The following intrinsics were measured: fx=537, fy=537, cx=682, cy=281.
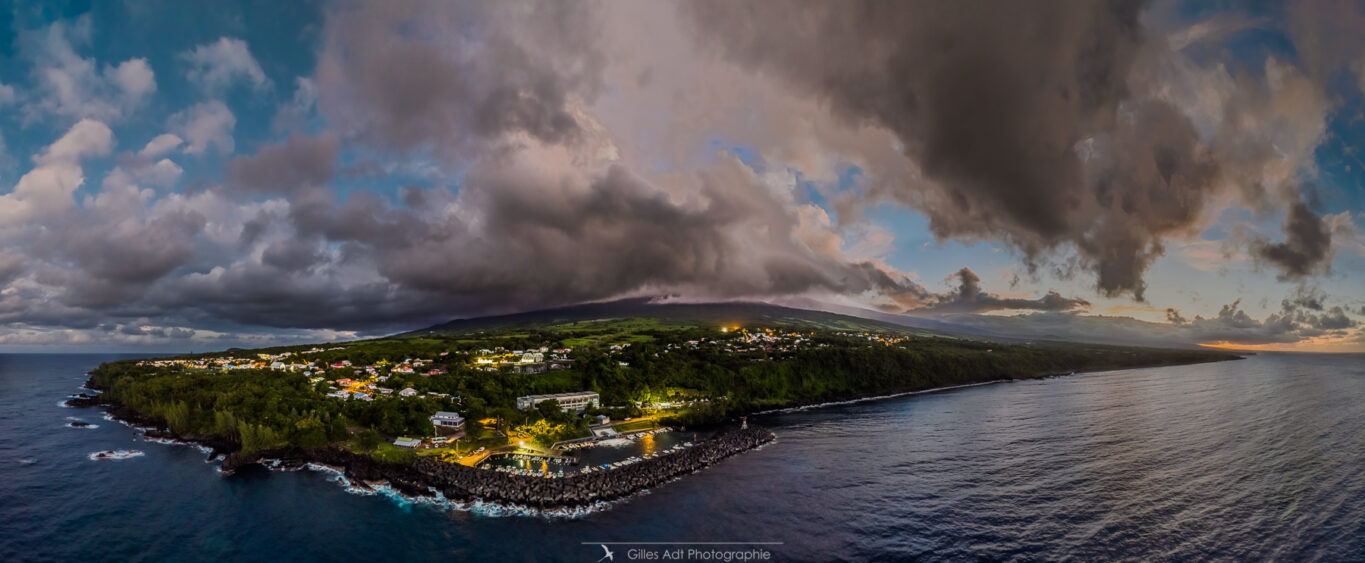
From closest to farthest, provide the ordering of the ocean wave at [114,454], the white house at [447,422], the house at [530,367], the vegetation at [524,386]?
1. the ocean wave at [114,454]
2. the vegetation at [524,386]
3. the white house at [447,422]
4. the house at [530,367]

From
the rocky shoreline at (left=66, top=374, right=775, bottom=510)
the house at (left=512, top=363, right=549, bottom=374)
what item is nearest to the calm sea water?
the rocky shoreline at (left=66, top=374, right=775, bottom=510)

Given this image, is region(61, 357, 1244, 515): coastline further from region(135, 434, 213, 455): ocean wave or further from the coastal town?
the coastal town

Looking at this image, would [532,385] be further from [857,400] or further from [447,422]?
[857,400]

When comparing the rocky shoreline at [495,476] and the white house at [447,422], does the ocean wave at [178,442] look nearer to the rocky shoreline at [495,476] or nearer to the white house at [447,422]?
the rocky shoreline at [495,476]

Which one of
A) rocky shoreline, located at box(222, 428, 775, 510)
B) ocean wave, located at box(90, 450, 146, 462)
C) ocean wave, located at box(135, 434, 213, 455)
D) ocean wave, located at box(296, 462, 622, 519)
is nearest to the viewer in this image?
ocean wave, located at box(296, 462, 622, 519)

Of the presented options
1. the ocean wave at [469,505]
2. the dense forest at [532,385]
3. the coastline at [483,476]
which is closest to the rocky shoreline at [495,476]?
the coastline at [483,476]

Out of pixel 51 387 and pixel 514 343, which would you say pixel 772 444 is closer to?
pixel 514 343
